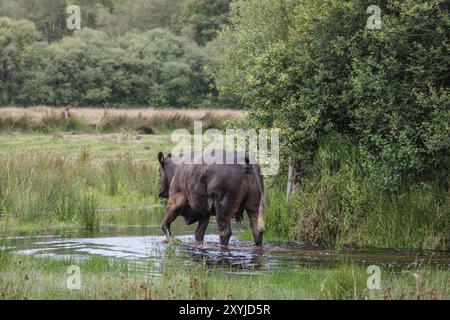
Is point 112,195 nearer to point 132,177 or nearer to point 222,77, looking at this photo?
point 132,177

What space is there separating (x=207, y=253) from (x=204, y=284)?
4675 mm

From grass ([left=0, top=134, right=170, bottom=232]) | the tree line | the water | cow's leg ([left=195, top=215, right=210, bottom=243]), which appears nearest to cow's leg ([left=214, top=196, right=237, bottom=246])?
the water

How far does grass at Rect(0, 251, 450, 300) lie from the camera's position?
32.0ft

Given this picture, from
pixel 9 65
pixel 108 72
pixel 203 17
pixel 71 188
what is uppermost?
pixel 203 17

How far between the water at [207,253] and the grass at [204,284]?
78 cm

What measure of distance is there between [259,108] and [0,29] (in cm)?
5274

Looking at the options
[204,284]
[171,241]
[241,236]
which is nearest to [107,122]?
[241,236]

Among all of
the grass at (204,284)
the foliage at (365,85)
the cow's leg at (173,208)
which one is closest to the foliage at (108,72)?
the foliage at (365,85)

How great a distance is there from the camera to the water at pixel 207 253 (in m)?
13.5

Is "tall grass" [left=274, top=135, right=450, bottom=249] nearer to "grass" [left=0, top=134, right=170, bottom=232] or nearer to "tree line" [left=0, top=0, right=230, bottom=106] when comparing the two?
"grass" [left=0, top=134, right=170, bottom=232]

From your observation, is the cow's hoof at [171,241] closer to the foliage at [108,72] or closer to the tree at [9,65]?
the foliage at [108,72]

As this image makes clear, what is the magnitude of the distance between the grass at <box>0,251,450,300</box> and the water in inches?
30.7

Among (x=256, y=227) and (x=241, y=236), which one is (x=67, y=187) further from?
(x=256, y=227)

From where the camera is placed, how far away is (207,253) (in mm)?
14828
